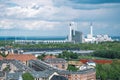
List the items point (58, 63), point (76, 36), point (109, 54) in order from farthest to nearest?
point (76, 36) < point (109, 54) < point (58, 63)

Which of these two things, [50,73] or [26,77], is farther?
[50,73]

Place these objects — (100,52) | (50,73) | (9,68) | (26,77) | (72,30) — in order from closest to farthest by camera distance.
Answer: (26,77)
(50,73)
(9,68)
(100,52)
(72,30)

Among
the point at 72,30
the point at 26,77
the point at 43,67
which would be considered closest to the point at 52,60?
the point at 43,67

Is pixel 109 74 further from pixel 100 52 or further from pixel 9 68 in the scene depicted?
pixel 100 52

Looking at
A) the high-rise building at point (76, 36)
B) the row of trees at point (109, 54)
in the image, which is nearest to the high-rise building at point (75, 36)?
the high-rise building at point (76, 36)

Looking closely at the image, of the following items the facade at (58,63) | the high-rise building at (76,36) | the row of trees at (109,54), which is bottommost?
the high-rise building at (76,36)

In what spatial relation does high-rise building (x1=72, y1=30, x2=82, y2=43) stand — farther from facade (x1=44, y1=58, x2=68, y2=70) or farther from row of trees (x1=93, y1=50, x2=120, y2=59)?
facade (x1=44, y1=58, x2=68, y2=70)

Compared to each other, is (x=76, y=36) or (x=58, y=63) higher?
(x=58, y=63)

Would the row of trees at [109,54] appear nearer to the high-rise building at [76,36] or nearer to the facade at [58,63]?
the facade at [58,63]

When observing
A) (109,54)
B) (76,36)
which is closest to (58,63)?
(109,54)

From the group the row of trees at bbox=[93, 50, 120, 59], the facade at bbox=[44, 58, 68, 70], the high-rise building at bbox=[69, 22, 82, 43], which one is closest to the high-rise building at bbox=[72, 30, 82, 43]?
the high-rise building at bbox=[69, 22, 82, 43]

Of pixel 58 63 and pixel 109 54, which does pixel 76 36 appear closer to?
pixel 109 54
